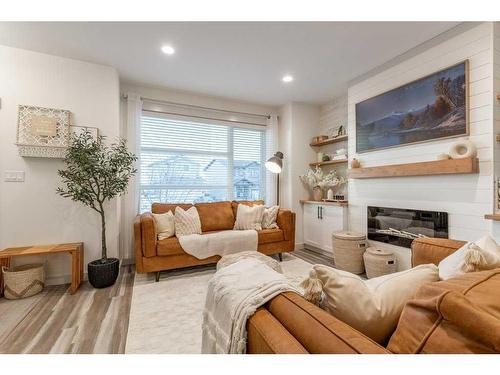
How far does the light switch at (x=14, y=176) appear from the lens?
101 inches

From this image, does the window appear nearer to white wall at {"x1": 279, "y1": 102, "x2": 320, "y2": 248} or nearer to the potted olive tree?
white wall at {"x1": 279, "y1": 102, "x2": 320, "y2": 248}

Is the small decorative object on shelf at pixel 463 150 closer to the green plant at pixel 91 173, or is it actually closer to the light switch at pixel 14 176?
the green plant at pixel 91 173

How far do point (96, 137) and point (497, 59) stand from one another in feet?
13.4

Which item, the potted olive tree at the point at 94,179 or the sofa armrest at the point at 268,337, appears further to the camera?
the potted olive tree at the point at 94,179

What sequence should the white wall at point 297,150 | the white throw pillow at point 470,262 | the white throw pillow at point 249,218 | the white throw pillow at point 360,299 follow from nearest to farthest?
the white throw pillow at point 360,299, the white throw pillow at point 470,262, the white throw pillow at point 249,218, the white wall at point 297,150

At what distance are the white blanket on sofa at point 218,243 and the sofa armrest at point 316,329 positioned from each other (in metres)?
2.24

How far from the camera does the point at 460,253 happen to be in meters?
1.12

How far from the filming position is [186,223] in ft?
10.3

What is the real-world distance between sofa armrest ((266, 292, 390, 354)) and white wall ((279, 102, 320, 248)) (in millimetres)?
3476

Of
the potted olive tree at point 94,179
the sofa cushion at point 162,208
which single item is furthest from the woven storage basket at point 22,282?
the sofa cushion at point 162,208

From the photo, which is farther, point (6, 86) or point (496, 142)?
point (6, 86)

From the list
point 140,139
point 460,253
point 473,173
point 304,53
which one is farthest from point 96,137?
point 473,173

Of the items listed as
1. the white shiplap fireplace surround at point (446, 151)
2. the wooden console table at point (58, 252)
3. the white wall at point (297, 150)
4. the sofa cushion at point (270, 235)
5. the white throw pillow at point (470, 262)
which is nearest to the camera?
the white throw pillow at point (470, 262)
